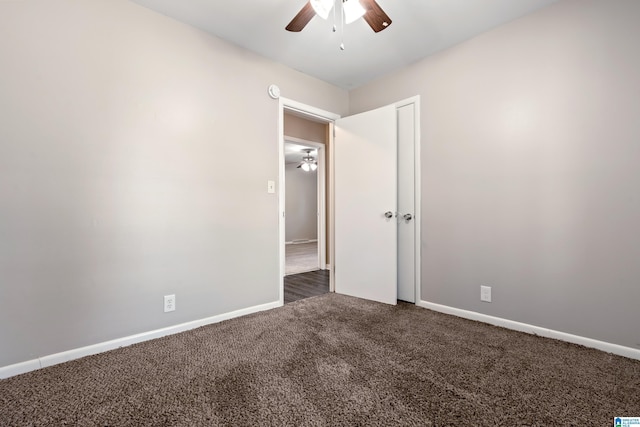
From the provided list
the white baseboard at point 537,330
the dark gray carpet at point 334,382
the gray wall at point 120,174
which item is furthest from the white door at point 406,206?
the gray wall at point 120,174

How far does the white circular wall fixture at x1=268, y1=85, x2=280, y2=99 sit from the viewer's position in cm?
288

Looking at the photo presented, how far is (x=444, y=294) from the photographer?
2764mm

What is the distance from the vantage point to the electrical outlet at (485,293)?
97.3 inches

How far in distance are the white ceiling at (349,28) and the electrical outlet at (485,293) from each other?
2.19 metres

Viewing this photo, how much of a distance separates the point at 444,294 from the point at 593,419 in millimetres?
1476

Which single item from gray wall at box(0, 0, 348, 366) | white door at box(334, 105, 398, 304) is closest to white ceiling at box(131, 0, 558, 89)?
gray wall at box(0, 0, 348, 366)

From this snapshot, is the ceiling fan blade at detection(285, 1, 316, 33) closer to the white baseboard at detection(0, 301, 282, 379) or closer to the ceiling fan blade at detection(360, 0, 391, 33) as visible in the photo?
the ceiling fan blade at detection(360, 0, 391, 33)

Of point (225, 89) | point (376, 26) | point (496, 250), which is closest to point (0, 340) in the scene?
point (225, 89)

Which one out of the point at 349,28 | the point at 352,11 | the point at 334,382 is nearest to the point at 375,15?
the point at 352,11

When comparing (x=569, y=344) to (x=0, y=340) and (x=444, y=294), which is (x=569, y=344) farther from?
(x=0, y=340)

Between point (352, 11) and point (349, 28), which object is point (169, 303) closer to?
point (352, 11)

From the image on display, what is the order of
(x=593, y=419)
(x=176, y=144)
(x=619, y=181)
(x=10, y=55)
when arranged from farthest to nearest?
(x=176, y=144) < (x=619, y=181) < (x=10, y=55) < (x=593, y=419)

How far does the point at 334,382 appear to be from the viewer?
5.21 feet

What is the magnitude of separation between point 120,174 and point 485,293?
3.02 metres
